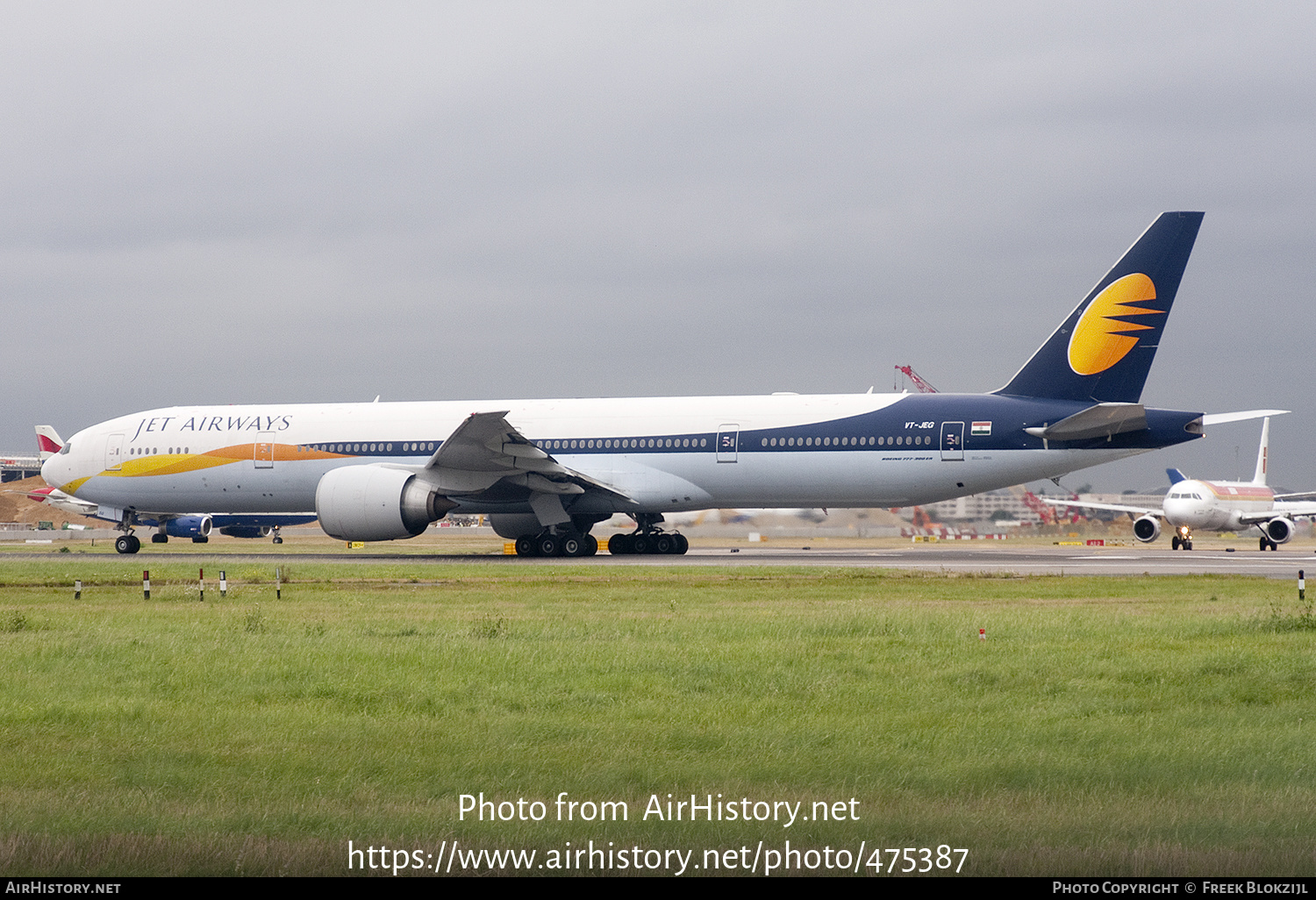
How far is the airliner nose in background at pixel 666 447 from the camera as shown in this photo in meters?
30.0

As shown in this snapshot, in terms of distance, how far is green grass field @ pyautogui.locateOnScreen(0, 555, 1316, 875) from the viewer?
6.02 m

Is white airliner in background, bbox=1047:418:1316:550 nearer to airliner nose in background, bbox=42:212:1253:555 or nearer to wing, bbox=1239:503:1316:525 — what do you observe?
wing, bbox=1239:503:1316:525

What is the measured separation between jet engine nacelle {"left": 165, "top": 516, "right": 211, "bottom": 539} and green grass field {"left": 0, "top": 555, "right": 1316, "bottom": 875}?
121 feet

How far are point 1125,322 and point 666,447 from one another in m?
11.8

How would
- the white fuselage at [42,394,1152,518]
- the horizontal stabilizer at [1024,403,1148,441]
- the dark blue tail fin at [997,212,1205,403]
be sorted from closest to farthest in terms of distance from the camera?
the horizontal stabilizer at [1024,403,1148,441], the dark blue tail fin at [997,212,1205,403], the white fuselage at [42,394,1152,518]

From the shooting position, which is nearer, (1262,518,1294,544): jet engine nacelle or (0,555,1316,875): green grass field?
(0,555,1316,875): green grass field

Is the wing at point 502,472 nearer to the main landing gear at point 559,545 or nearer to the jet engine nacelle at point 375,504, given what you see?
the jet engine nacelle at point 375,504

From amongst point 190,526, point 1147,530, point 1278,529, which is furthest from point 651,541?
point 1278,529

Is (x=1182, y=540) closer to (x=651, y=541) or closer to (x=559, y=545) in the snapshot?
(x=651, y=541)

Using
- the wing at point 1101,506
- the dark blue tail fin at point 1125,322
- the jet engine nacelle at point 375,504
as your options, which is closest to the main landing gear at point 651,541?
the jet engine nacelle at point 375,504

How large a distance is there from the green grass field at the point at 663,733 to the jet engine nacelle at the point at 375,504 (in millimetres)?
14315

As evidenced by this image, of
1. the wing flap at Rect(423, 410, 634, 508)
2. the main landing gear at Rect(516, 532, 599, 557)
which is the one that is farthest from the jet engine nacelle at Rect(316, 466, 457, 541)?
the main landing gear at Rect(516, 532, 599, 557)

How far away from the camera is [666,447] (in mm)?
32906
